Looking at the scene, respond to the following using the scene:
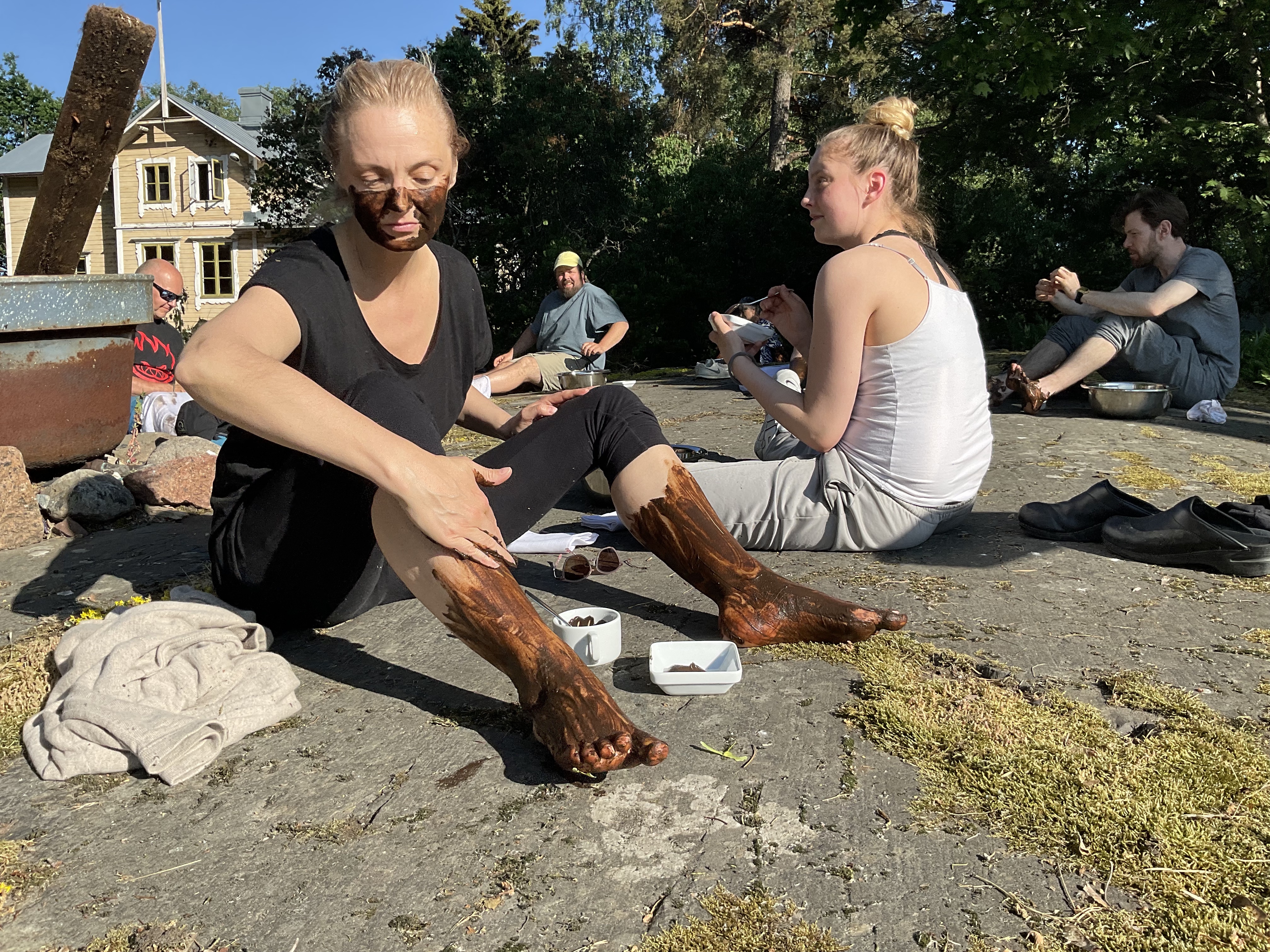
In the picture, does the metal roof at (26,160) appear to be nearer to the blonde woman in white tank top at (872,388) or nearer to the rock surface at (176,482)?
the rock surface at (176,482)

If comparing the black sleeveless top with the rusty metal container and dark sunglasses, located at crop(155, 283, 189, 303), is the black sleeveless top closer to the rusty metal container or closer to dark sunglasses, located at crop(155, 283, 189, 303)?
the rusty metal container

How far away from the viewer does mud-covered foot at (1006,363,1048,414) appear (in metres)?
6.39

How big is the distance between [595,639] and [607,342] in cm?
696

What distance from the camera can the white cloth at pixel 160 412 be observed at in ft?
22.1

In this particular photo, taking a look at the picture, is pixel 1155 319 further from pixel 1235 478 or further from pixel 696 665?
pixel 696 665

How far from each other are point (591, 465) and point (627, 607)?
54cm

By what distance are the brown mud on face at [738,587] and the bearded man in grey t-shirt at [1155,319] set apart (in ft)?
14.3

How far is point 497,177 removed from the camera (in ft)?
55.4

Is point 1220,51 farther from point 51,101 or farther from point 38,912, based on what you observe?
point 51,101

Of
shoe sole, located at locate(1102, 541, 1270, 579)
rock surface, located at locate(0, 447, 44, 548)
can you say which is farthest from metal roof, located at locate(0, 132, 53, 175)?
shoe sole, located at locate(1102, 541, 1270, 579)

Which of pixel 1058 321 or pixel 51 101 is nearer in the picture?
pixel 1058 321

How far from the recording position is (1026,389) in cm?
644

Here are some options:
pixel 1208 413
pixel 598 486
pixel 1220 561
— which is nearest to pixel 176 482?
pixel 598 486

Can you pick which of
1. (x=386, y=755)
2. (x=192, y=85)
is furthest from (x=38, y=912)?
(x=192, y=85)
